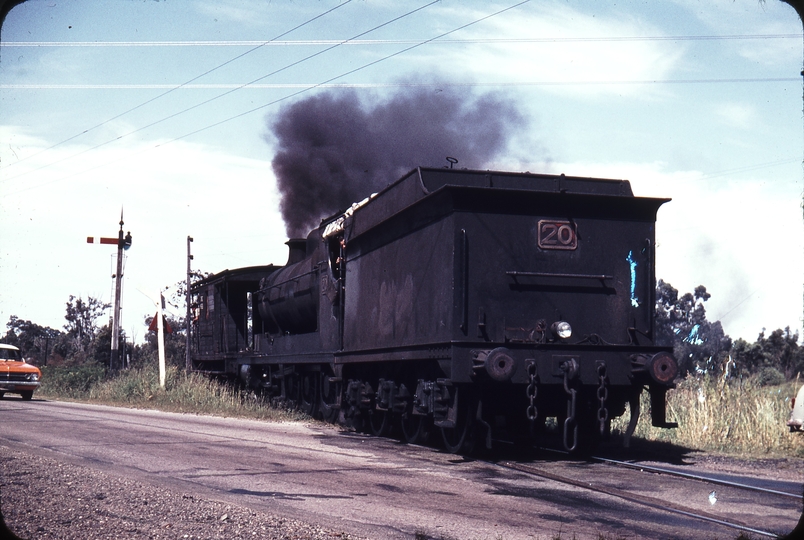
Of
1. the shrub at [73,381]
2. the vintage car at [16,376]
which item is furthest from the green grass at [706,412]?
the shrub at [73,381]

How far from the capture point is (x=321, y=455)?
10430mm

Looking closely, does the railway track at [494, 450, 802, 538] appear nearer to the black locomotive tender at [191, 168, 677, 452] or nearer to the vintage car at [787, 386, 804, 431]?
the black locomotive tender at [191, 168, 677, 452]

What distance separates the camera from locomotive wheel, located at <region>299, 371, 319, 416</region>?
664 inches

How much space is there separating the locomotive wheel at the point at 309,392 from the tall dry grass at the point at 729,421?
6.17 meters

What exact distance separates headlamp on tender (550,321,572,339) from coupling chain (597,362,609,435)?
536 millimetres

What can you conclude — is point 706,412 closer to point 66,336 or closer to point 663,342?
point 663,342

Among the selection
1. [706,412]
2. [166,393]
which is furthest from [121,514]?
[166,393]

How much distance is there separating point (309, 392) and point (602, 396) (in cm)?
868

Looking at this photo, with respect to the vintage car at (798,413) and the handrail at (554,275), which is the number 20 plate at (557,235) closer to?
the handrail at (554,275)

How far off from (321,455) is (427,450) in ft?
5.74

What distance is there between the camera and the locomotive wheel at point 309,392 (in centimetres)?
1687

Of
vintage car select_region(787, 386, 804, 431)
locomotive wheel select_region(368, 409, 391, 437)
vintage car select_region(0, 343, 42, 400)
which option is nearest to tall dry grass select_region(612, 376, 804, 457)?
vintage car select_region(787, 386, 804, 431)

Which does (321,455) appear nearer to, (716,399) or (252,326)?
(716,399)

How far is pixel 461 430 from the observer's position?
10922 millimetres
